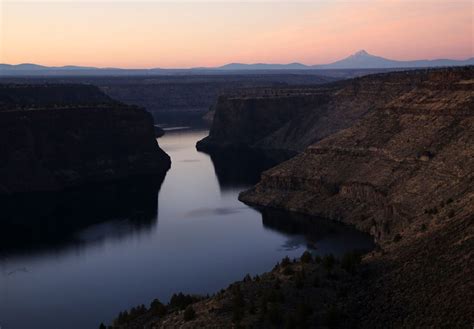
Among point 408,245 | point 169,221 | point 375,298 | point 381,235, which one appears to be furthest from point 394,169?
point 375,298

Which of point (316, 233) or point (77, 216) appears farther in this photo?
point (77, 216)

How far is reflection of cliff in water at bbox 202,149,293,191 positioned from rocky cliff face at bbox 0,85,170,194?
11.6 meters

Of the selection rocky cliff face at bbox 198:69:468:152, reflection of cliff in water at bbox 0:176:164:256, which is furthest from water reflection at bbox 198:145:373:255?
rocky cliff face at bbox 198:69:468:152

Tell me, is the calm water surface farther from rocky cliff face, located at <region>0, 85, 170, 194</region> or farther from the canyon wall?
rocky cliff face, located at <region>0, 85, 170, 194</region>

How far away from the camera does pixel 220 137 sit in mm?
163125

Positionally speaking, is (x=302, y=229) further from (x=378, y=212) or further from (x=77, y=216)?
(x=77, y=216)

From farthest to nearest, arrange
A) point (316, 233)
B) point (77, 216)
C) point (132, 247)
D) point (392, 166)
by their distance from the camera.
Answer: point (77, 216)
point (392, 166)
point (316, 233)
point (132, 247)

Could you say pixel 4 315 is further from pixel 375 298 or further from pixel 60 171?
pixel 60 171

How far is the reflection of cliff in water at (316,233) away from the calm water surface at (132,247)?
4.3 inches

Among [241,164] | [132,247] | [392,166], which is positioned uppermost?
[392,166]

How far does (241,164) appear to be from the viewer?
410 feet

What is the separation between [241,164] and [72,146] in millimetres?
30486

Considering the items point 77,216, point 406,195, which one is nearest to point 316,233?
point 406,195

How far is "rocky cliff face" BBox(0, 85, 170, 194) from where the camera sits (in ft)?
338
